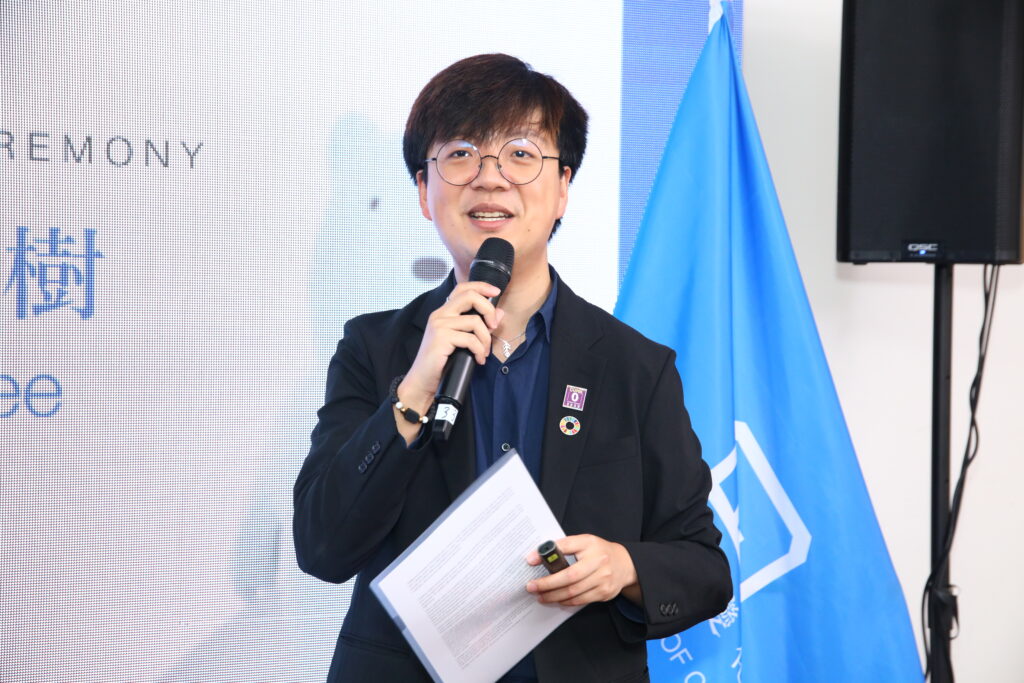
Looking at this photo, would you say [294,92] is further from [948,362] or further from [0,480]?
[948,362]

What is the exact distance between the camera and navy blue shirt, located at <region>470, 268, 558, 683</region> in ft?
5.01

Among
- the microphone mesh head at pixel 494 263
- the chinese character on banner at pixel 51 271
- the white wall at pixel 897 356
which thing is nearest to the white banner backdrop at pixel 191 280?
the chinese character on banner at pixel 51 271

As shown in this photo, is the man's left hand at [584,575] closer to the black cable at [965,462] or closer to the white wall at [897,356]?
the black cable at [965,462]

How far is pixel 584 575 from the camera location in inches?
51.9

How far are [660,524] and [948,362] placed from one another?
139 cm

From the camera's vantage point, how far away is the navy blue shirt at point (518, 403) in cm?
153

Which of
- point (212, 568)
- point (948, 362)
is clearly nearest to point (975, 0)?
point (948, 362)

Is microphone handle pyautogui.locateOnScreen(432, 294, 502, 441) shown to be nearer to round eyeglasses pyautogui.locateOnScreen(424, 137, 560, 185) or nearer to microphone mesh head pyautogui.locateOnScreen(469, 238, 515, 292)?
microphone mesh head pyautogui.locateOnScreen(469, 238, 515, 292)

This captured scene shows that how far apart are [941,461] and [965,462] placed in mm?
341

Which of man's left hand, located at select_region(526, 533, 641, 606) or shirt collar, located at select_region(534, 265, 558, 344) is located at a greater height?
shirt collar, located at select_region(534, 265, 558, 344)

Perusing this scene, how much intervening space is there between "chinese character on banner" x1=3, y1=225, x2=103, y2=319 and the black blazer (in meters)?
1.05

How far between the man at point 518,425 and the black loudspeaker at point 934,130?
1041 millimetres

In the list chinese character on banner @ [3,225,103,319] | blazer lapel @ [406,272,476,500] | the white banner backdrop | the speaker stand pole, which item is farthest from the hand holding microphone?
the speaker stand pole

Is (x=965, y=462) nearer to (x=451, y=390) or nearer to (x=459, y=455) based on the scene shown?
(x=459, y=455)
